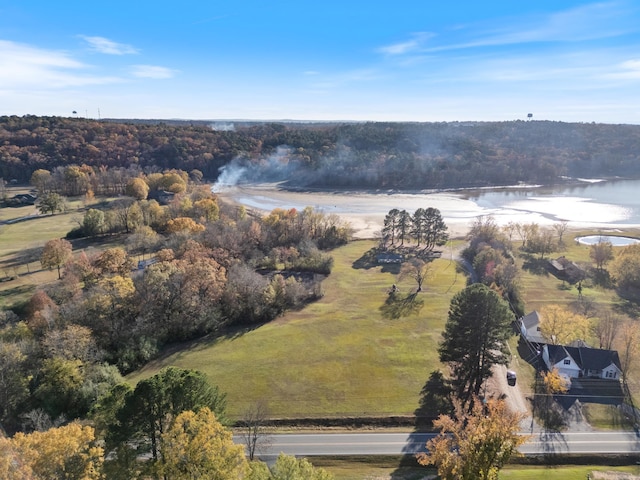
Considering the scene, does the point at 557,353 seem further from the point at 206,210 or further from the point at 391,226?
the point at 206,210

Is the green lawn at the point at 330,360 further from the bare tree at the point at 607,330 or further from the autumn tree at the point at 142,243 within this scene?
the autumn tree at the point at 142,243

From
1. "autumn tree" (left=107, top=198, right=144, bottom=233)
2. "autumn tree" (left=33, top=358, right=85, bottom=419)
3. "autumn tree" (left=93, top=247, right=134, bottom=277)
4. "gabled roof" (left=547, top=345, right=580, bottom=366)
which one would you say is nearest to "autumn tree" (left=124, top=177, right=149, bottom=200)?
"autumn tree" (left=107, top=198, right=144, bottom=233)

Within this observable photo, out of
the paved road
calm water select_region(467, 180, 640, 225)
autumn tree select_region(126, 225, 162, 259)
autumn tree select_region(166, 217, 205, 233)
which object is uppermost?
calm water select_region(467, 180, 640, 225)

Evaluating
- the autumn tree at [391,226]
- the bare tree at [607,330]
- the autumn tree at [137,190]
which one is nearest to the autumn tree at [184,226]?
the autumn tree at [391,226]

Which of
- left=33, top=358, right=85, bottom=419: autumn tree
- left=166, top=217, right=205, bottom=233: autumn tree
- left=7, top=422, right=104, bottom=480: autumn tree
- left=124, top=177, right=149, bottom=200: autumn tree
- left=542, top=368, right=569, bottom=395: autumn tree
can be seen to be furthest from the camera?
left=124, top=177, right=149, bottom=200: autumn tree

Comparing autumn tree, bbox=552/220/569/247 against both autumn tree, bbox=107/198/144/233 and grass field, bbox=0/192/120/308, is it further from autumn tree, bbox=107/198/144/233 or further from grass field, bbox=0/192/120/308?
grass field, bbox=0/192/120/308

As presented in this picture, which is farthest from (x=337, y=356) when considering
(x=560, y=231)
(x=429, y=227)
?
(x=560, y=231)
